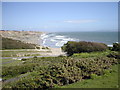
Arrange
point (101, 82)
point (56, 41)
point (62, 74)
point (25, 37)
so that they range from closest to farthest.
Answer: point (101, 82), point (62, 74), point (56, 41), point (25, 37)

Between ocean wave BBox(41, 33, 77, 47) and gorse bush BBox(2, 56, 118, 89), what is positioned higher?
ocean wave BBox(41, 33, 77, 47)

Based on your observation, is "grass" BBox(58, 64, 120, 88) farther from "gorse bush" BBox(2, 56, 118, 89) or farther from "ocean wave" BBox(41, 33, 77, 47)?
"ocean wave" BBox(41, 33, 77, 47)

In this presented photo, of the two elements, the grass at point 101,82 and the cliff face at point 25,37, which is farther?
the cliff face at point 25,37

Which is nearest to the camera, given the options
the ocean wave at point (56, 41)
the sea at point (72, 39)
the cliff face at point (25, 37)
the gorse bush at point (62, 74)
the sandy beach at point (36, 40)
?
the gorse bush at point (62, 74)

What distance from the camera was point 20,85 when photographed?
12.5m

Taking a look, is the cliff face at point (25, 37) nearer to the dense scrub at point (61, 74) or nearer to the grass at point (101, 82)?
the dense scrub at point (61, 74)

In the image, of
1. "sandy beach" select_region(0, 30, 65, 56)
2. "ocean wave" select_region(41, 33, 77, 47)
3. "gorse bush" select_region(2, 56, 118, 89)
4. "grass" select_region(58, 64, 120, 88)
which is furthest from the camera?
"ocean wave" select_region(41, 33, 77, 47)

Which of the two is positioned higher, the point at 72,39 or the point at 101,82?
the point at 72,39

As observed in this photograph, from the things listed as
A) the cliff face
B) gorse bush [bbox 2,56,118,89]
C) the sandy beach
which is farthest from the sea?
gorse bush [bbox 2,56,118,89]

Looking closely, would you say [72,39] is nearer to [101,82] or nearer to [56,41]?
[56,41]

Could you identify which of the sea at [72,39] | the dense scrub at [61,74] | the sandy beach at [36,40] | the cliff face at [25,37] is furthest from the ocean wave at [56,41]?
the dense scrub at [61,74]

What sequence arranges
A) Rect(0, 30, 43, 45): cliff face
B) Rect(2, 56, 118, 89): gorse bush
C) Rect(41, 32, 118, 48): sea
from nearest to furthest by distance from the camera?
Rect(2, 56, 118, 89): gorse bush < Rect(41, 32, 118, 48): sea < Rect(0, 30, 43, 45): cliff face

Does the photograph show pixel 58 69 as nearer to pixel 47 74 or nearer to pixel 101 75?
pixel 47 74

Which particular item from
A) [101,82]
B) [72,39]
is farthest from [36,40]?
[101,82]
